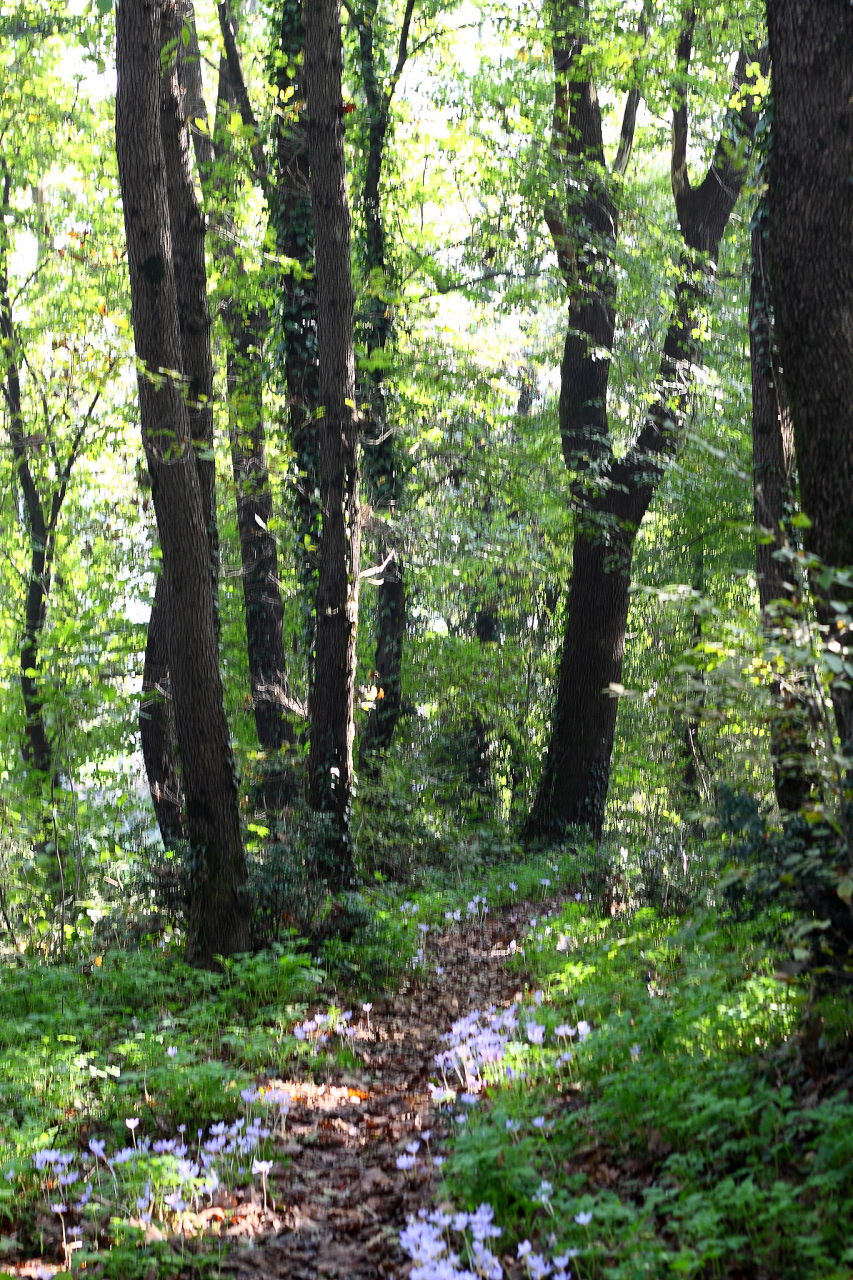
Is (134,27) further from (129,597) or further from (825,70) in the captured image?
(129,597)

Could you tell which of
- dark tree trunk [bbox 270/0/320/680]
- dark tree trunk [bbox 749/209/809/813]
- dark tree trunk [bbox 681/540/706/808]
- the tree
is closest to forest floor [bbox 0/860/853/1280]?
dark tree trunk [bbox 749/209/809/813]

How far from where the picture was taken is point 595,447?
13.2 metres

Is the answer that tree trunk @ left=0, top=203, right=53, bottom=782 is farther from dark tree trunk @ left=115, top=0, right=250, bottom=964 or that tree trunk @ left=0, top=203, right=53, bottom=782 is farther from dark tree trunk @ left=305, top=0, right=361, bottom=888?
dark tree trunk @ left=115, top=0, right=250, bottom=964

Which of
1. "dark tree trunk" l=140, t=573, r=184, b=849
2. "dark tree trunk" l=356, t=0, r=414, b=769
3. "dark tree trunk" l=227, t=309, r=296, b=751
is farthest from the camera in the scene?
"dark tree trunk" l=227, t=309, r=296, b=751

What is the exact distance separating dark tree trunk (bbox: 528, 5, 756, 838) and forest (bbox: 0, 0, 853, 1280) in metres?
0.07

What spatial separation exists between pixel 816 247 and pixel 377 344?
9.30 meters

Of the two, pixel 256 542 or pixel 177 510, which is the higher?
pixel 256 542

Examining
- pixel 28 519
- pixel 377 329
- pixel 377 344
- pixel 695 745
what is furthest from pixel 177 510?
pixel 28 519

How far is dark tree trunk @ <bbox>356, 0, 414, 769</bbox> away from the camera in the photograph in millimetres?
12453

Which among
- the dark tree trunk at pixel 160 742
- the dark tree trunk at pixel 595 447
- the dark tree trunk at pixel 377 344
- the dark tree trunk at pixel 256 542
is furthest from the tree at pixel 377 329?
the dark tree trunk at pixel 160 742

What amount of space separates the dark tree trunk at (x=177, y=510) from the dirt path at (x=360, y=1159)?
1.44 m

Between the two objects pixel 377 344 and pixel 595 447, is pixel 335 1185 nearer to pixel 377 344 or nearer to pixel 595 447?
pixel 595 447

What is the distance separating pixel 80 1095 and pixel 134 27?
264 inches

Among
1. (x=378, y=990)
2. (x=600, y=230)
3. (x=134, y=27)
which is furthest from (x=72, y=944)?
(x=600, y=230)
